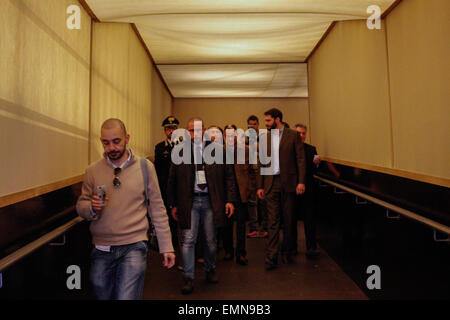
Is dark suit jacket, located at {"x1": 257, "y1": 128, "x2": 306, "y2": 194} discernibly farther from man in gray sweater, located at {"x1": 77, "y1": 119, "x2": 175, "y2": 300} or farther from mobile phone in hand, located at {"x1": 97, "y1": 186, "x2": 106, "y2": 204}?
mobile phone in hand, located at {"x1": 97, "y1": 186, "x2": 106, "y2": 204}

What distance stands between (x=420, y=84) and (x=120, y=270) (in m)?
2.99

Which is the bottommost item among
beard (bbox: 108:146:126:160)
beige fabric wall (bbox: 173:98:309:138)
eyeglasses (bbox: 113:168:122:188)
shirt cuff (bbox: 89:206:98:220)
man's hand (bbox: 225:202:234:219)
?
man's hand (bbox: 225:202:234:219)

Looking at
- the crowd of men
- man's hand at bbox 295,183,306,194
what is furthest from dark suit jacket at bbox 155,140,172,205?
man's hand at bbox 295,183,306,194

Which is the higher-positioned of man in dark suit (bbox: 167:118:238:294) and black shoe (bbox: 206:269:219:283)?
man in dark suit (bbox: 167:118:238:294)

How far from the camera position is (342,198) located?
154 inches

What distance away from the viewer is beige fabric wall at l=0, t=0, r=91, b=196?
222 cm

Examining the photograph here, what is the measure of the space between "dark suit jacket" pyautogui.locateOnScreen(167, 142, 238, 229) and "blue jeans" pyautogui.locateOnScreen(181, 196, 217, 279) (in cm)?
6

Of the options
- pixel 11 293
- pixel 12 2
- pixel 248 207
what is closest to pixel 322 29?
pixel 248 207

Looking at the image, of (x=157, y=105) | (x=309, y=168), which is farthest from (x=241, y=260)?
(x=157, y=105)

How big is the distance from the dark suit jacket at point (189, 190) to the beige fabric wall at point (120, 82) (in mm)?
1312

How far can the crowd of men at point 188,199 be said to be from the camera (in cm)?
198

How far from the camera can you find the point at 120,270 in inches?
79.0

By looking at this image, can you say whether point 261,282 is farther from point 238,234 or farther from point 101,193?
point 101,193

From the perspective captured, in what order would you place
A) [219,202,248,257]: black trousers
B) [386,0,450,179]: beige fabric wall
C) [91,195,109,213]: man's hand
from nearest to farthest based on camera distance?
[91,195,109,213]: man's hand < [386,0,450,179]: beige fabric wall < [219,202,248,257]: black trousers
